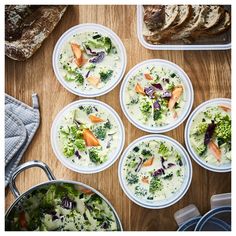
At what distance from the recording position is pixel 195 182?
6.12 ft

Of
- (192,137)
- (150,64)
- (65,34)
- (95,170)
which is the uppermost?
(65,34)

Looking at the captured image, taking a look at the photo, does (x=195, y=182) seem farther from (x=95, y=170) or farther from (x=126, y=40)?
(x=126, y=40)

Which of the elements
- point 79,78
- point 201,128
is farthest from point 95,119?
point 201,128

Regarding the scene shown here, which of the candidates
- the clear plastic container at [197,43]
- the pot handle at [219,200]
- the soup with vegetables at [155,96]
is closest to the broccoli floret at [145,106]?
→ the soup with vegetables at [155,96]

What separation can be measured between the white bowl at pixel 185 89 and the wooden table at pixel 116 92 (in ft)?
0.07

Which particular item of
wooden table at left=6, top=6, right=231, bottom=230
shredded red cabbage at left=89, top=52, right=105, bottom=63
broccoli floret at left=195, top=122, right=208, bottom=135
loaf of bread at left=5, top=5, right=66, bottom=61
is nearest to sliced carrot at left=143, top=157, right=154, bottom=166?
wooden table at left=6, top=6, right=231, bottom=230

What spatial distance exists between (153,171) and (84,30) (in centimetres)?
62

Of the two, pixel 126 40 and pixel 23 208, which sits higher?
pixel 126 40

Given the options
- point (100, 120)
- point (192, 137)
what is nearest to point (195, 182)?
point (192, 137)

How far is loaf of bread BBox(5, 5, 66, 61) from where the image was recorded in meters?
1.82

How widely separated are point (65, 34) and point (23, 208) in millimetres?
687

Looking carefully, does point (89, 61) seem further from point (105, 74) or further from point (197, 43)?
point (197, 43)

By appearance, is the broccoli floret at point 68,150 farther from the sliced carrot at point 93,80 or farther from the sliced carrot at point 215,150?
the sliced carrot at point 215,150

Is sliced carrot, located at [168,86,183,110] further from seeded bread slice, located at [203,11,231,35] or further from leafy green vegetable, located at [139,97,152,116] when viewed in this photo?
seeded bread slice, located at [203,11,231,35]
